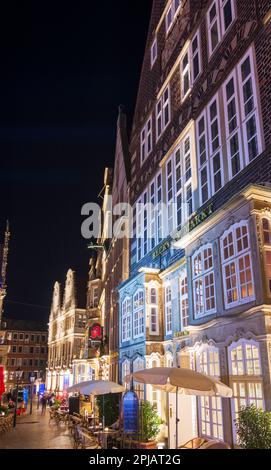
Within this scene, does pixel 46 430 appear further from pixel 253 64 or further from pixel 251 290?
pixel 253 64

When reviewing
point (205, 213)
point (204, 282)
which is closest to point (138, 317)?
point (205, 213)

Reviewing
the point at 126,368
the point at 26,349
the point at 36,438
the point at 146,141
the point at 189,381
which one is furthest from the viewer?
the point at 26,349

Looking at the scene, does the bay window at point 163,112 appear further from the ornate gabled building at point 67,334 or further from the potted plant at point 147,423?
the ornate gabled building at point 67,334

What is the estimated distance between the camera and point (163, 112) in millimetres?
22078

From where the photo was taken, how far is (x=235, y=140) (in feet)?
45.8

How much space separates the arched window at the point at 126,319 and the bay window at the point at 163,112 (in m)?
9.31

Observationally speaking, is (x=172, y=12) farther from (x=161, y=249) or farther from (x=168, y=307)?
(x=168, y=307)

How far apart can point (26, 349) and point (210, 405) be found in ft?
271

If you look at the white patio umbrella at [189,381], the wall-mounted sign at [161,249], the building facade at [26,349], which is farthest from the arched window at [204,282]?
the building facade at [26,349]

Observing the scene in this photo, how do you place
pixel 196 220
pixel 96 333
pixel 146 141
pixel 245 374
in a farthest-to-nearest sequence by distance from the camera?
1. pixel 96 333
2. pixel 146 141
3. pixel 196 220
4. pixel 245 374

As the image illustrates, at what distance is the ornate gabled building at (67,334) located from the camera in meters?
58.6

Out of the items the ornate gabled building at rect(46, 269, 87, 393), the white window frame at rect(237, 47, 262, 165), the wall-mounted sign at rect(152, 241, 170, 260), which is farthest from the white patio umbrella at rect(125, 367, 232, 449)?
the ornate gabled building at rect(46, 269, 87, 393)

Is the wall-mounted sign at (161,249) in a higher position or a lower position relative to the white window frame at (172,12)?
lower

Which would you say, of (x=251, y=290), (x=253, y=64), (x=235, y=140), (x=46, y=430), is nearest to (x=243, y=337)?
(x=251, y=290)
